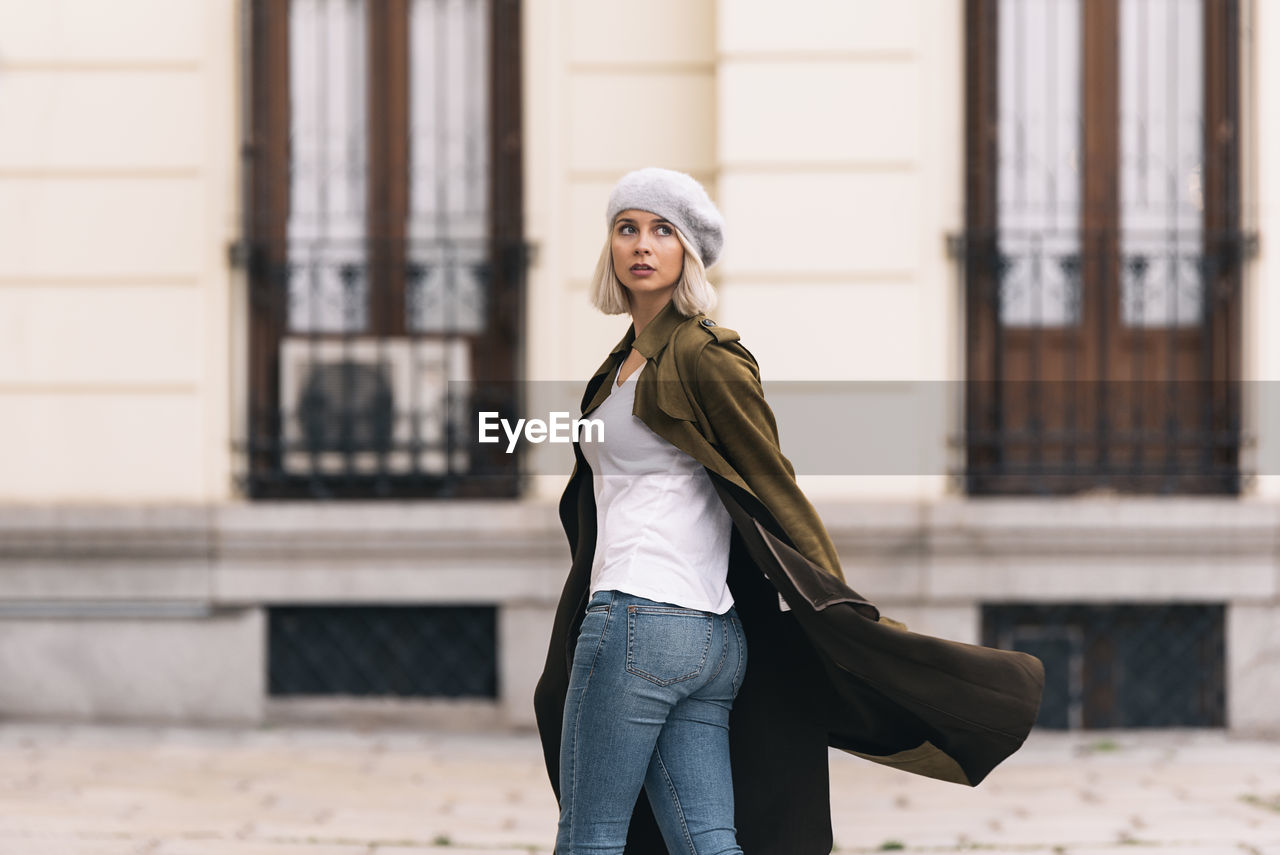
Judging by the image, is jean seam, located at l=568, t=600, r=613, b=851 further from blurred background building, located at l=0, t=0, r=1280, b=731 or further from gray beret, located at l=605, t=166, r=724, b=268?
blurred background building, located at l=0, t=0, r=1280, b=731

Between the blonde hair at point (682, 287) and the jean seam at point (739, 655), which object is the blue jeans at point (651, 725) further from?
the blonde hair at point (682, 287)

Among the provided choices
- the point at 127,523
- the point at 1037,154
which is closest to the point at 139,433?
the point at 127,523

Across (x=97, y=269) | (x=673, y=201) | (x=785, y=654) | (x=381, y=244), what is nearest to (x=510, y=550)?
(x=381, y=244)

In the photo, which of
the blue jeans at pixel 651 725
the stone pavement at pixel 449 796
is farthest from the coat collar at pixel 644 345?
the stone pavement at pixel 449 796

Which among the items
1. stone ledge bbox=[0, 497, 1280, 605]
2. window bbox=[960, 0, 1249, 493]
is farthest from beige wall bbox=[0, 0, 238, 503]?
window bbox=[960, 0, 1249, 493]

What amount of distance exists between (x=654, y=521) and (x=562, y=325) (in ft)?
13.5

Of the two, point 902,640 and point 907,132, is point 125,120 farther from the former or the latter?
point 902,640

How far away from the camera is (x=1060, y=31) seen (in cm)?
686

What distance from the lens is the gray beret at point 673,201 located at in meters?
2.78

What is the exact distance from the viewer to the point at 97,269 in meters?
6.78

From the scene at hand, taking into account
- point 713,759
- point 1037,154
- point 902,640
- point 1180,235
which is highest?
point 1037,154

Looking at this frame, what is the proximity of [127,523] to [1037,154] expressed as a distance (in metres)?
4.77

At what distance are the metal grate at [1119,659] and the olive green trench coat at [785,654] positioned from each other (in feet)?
12.9

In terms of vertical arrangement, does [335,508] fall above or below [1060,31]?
below
